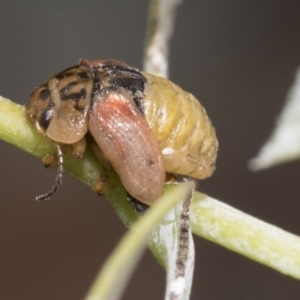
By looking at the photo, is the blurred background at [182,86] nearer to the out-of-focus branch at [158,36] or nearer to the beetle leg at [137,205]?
the out-of-focus branch at [158,36]

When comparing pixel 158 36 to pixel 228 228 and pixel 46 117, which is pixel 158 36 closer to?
pixel 46 117

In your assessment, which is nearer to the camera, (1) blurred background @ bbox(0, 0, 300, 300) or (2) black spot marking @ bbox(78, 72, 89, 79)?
(2) black spot marking @ bbox(78, 72, 89, 79)

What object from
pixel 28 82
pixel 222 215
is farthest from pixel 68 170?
pixel 28 82

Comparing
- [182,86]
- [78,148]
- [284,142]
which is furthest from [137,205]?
[182,86]

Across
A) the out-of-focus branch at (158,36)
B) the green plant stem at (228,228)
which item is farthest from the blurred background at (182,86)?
the green plant stem at (228,228)

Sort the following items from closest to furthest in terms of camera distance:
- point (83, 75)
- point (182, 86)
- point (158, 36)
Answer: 1. point (83, 75)
2. point (158, 36)
3. point (182, 86)

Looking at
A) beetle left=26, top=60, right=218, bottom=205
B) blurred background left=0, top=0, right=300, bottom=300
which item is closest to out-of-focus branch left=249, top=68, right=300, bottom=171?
beetle left=26, top=60, right=218, bottom=205

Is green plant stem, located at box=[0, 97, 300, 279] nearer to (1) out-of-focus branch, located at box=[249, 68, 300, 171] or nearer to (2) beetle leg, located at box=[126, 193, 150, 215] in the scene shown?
(2) beetle leg, located at box=[126, 193, 150, 215]
